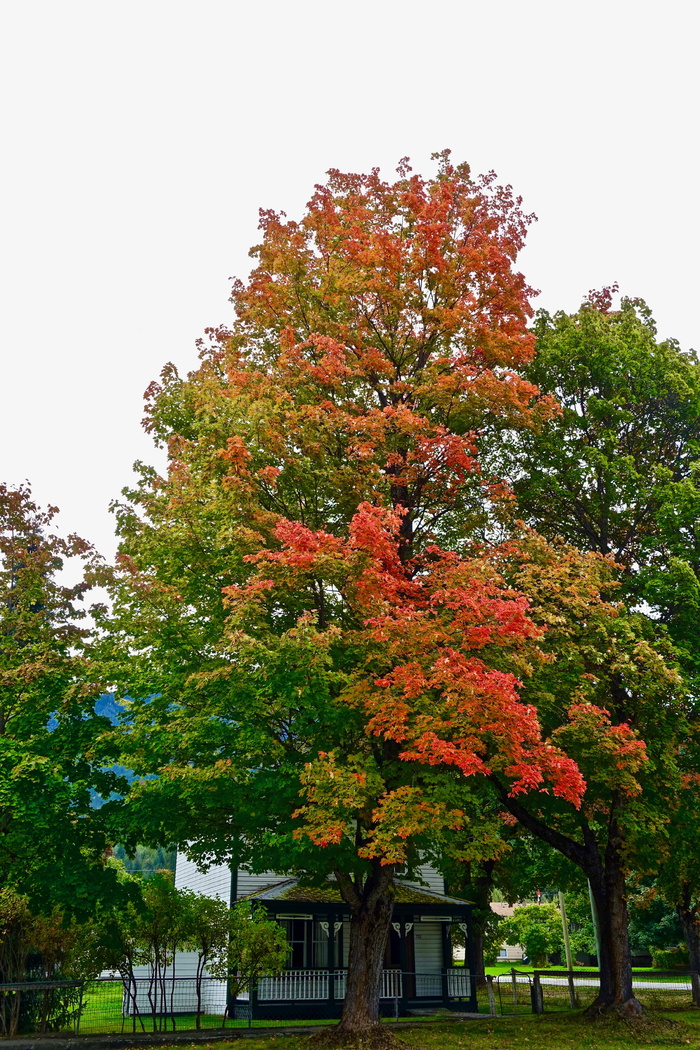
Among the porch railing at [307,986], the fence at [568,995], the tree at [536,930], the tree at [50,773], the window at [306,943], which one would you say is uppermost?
the tree at [50,773]

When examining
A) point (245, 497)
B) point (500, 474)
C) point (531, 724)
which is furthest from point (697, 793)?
point (245, 497)

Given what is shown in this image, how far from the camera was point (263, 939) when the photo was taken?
66.2ft

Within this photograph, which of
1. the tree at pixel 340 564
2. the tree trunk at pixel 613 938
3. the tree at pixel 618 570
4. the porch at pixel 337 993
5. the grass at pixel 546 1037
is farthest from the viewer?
the porch at pixel 337 993

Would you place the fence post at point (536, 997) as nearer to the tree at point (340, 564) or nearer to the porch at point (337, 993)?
the porch at point (337, 993)

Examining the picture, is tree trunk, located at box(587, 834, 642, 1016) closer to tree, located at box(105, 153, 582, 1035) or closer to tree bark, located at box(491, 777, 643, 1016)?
tree bark, located at box(491, 777, 643, 1016)

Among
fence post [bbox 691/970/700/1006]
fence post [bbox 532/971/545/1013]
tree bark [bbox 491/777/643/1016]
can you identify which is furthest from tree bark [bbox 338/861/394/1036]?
fence post [bbox 691/970/700/1006]

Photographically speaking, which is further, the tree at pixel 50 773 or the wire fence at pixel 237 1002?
the wire fence at pixel 237 1002

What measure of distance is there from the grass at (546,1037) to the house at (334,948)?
408cm

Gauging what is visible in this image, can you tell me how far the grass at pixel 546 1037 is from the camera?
1680 centimetres

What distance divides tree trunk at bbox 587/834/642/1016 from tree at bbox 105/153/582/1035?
5.10 meters

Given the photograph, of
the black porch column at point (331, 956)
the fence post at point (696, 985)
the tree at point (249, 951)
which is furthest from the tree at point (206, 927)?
the fence post at point (696, 985)

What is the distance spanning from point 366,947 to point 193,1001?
1214 cm

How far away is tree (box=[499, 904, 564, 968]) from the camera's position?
5103 centimetres

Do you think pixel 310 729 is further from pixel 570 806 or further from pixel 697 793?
pixel 697 793
